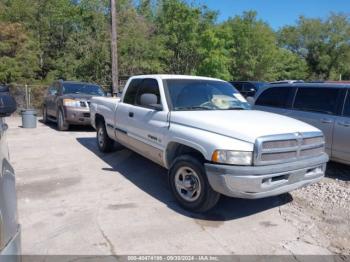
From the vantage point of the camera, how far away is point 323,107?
637cm

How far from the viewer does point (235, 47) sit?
Answer: 31.7m

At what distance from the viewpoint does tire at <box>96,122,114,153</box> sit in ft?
24.6

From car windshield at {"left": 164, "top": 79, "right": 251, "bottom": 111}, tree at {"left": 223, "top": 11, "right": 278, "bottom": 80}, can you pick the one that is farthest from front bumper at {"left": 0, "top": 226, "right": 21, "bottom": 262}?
tree at {"left": 223, "top": 11, "right": 278, "bottom": 80}

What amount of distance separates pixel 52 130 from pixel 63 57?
535 inches

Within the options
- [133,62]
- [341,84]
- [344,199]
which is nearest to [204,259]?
[344,199]

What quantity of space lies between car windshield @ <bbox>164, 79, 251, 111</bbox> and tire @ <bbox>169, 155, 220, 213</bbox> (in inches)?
37.5

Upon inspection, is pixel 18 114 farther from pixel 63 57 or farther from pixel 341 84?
pixel 341 84

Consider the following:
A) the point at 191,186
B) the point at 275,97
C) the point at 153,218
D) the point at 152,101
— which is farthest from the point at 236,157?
the point at 275,97

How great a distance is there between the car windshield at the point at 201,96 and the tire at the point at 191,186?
0.95m

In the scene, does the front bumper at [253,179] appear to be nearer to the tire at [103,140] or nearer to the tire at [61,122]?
the tire at [103,140]

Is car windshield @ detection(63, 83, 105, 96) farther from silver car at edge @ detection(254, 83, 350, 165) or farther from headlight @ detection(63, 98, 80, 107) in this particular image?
silver car at edge @ detection(254, 83, 350, 165)

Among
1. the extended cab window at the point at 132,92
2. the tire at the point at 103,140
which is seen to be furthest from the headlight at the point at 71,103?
the extended cab window at the point at 132,92

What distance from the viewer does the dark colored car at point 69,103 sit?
10562 millimetres

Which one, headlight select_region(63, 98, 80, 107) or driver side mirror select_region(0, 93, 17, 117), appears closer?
driver side mirror select_region(0, 93, 17, 117)
